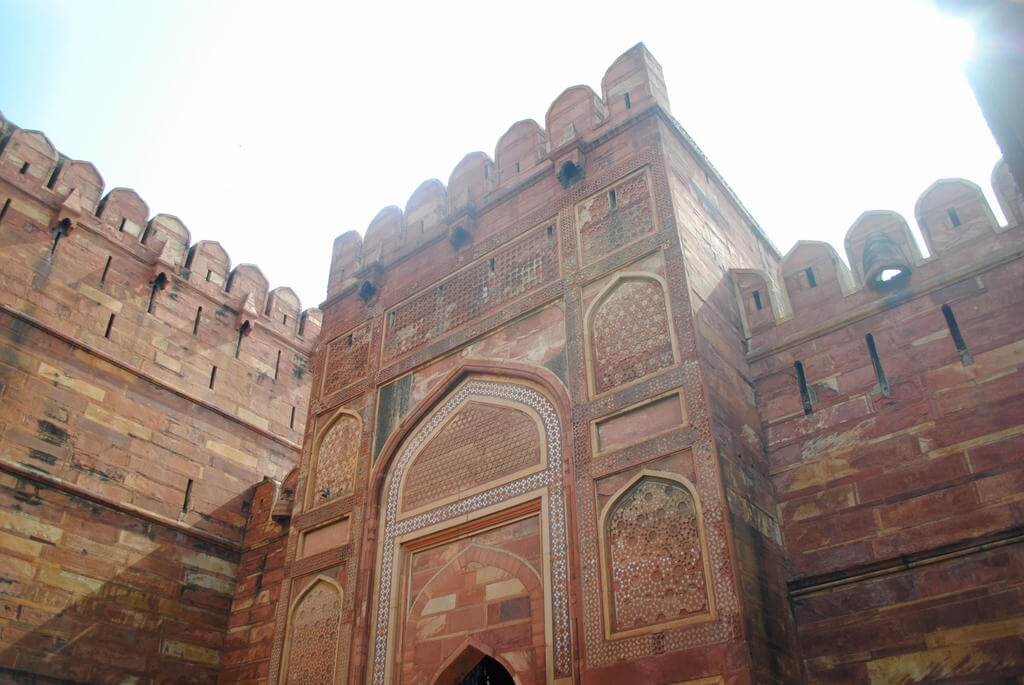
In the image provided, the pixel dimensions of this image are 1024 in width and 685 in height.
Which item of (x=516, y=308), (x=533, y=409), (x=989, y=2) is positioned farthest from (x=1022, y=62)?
(x=516, y=308)

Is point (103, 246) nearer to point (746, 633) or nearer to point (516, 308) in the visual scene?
point (516, 308)

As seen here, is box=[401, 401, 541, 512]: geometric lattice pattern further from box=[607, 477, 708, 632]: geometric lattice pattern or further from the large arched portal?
box=[607, 477, 708, 632]: geometric lattice pattern

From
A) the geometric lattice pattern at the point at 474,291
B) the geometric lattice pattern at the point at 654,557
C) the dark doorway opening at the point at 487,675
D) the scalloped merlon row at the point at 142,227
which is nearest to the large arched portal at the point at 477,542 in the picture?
the dark doorway opening at the point at 487,675

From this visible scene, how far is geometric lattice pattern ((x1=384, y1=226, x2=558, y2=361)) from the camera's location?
23.1ft

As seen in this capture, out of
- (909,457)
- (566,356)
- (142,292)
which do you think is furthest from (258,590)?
(909,457)

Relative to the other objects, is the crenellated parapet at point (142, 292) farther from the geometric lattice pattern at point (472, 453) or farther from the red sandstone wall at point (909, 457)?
the red sandstone wall at point (909, 457)

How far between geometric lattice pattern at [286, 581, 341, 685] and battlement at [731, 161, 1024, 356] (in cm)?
380

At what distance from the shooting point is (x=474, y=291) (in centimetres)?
743

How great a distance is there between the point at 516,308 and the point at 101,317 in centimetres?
455

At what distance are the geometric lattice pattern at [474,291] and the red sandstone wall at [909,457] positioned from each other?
1.88 meters

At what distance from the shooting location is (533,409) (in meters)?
6.25

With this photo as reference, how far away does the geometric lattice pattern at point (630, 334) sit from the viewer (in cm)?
572

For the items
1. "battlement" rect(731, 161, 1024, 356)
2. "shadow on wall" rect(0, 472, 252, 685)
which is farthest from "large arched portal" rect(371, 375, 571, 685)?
"shadow on wall" rect(0, 472, 252, 685)

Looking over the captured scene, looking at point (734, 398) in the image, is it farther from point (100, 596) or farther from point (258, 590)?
point (100, 596)
